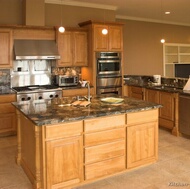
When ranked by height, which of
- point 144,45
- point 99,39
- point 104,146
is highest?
point 144,45

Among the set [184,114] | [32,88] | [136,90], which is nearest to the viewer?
[184,114]

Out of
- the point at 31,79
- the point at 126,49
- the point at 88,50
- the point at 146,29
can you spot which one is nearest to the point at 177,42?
the point at 146,29

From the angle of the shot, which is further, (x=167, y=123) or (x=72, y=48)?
(x=72, y=48)

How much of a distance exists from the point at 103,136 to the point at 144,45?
239 inches

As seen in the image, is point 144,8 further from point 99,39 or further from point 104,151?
point 104,151

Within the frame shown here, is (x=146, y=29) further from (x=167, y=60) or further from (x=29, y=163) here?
(x=29, y=163)

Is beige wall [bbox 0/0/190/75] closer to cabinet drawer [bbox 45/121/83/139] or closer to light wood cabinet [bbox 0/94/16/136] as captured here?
light wood cabinet [bbox 0/94/16/136]

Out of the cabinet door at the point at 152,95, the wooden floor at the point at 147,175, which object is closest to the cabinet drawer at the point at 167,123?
the cabinet door at the point at 152,95

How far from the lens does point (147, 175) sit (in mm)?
3328

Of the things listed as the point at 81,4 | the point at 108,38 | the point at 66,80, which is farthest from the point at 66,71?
the point at 81,4

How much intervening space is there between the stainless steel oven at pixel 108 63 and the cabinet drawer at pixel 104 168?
3.12 meters

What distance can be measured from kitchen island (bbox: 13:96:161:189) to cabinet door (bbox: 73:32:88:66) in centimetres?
262

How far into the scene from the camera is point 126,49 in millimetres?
8086

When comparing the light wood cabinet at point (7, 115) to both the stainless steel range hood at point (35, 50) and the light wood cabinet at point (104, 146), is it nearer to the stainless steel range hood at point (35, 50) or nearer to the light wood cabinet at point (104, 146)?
the stainless steel range hood at point (35, 50)
